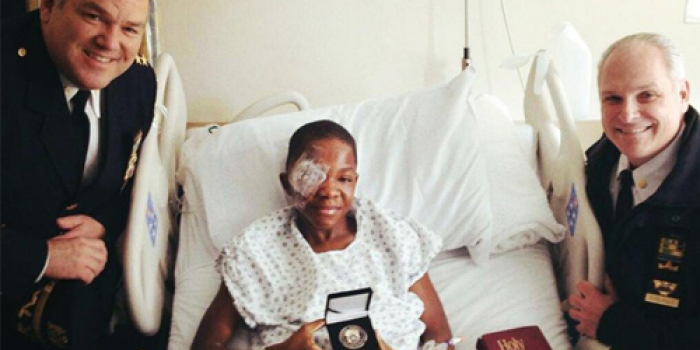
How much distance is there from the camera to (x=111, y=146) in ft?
5.60

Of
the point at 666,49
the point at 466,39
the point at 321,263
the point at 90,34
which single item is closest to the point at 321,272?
the point at 321,263

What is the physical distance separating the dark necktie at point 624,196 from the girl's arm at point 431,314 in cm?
45

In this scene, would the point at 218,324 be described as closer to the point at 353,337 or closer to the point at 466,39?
the point at 353,337

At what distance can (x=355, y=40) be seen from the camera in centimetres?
267

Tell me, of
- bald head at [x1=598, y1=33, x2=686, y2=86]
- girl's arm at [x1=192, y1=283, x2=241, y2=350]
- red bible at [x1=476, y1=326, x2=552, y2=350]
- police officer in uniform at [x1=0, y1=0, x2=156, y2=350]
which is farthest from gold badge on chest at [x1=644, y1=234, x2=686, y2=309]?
police officer in uniform at [x1=0, y1=0, x2=156, y2=350]

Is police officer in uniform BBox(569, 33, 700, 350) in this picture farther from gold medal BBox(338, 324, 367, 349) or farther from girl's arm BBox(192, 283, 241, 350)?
girl's arm BBox(192, 283, 241, 350)

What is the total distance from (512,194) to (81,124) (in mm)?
1078

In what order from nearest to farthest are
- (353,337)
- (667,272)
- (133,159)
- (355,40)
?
(353,337)
(667,272)
(133,159)
(355,40)

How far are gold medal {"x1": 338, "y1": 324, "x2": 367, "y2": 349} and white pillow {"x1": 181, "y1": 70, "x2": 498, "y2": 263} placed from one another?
56 centimetres

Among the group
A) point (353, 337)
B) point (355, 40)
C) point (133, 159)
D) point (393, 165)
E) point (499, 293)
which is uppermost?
point (355, 40)

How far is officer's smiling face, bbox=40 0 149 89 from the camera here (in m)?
1.52

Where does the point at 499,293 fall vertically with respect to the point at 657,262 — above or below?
below

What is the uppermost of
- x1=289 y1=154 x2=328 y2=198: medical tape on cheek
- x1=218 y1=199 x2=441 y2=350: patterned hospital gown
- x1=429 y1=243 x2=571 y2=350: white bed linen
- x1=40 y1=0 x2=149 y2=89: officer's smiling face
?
x1=40 y1=0 x2=149 y2=89: officer's smiling face

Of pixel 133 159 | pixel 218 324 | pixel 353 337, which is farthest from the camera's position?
pixel 133 159
